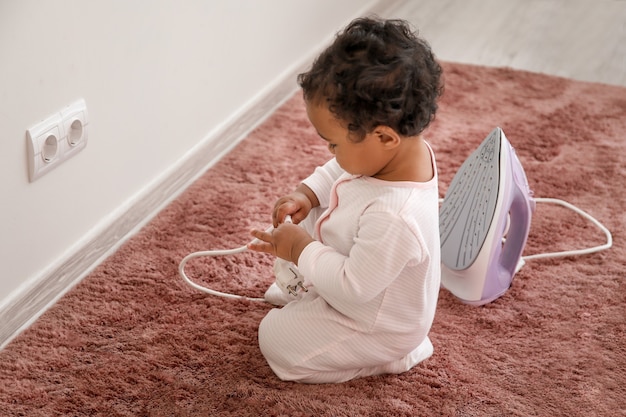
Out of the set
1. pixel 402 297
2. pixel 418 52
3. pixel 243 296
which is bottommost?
pixel 243 296

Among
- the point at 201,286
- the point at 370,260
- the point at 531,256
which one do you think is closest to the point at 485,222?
the point at 531,256

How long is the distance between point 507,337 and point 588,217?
44 cm

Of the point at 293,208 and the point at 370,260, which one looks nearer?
the point at 370,260

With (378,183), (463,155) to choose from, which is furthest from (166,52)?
(463,155)

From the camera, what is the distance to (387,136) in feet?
3.63

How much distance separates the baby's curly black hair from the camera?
1.05m

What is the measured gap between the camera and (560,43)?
2.65 meters

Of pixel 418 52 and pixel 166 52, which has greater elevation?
pixel 418 52

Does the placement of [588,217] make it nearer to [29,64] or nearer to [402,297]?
[402,297]

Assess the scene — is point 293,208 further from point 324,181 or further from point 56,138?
point 56,138

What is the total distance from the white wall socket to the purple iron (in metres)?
0.67

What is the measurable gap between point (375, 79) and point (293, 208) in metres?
0.33

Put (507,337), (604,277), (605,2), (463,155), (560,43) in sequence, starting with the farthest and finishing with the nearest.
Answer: (605,2) < (560,43) < (463,155) < (604,277) < (507,337)

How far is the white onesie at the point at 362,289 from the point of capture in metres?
1.12
